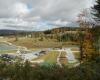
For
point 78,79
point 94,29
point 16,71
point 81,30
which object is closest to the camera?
point 78,79

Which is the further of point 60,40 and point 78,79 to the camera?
point 60,40

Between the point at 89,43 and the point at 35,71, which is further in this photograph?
the point at 89,43

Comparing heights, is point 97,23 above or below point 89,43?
Result: above

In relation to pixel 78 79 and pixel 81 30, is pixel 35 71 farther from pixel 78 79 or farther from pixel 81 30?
pixel 81 30

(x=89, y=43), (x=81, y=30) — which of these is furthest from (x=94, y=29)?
(x=81, y=30)

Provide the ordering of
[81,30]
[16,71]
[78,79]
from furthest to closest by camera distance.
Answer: [81,30]
[16,71]
[78,79]

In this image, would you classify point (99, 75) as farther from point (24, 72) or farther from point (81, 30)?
point (81, 30)

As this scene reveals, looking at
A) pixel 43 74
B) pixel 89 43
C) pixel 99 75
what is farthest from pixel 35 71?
pixel 89 43

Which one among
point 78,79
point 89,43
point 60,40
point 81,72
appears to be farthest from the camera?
point 60,40

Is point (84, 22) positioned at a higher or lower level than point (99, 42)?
higher
